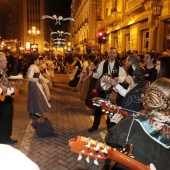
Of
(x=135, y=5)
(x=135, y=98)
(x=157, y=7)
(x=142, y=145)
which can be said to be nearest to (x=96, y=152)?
(x=142, y=145)

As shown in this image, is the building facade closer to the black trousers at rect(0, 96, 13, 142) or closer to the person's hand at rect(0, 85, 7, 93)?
the black trousers at rect(0, 96, 13, 142)

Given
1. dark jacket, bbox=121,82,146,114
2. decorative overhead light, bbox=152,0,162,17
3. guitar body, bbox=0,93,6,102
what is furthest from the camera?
decorative overhead light, bbox=152,0,162,17

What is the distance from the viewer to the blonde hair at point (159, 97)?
1.82 metres

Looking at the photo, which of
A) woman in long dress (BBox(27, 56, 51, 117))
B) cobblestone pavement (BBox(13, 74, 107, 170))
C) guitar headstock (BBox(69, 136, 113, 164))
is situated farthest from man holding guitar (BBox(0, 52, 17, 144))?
guitar headstock (BBox(69, 136, 113, 164))

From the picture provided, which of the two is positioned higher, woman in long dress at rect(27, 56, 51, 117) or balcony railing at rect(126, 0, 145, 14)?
Result: balcony railing at rect(126, 0, 145, 14)

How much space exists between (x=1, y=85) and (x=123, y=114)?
3.05 m

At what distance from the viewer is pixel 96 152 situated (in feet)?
5.15

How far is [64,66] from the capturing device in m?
23.7

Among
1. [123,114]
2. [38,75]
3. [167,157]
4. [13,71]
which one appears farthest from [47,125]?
[13,71]

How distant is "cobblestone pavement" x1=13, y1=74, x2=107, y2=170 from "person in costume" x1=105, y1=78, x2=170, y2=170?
267 centimetres

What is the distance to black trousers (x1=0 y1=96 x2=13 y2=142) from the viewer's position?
17.0ft

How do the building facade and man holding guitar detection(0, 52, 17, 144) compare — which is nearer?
man holding guitar detection(0, 52, 17, 144)

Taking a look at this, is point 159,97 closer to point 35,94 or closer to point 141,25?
point 35,94

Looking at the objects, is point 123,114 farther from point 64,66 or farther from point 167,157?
point 64,66
